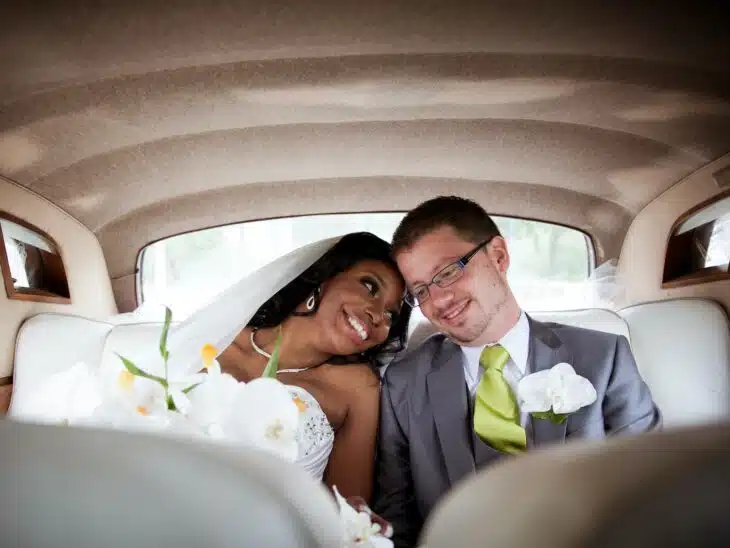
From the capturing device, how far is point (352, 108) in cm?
96

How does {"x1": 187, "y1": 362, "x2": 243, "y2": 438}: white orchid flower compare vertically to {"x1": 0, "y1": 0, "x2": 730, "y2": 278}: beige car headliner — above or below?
below

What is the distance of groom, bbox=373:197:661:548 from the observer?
3.27 ft

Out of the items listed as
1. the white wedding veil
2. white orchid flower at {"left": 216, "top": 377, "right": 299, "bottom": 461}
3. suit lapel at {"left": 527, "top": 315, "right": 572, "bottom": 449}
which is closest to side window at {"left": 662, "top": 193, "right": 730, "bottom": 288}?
suit lapel at {"left": 527, "top": 315, "right": 572, "bottom": 449}

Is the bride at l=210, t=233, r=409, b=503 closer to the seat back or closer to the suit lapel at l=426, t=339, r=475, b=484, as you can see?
the suit lapel at l=426, t=339, r=475, b=484

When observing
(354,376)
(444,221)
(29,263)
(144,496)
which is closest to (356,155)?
(444,221)

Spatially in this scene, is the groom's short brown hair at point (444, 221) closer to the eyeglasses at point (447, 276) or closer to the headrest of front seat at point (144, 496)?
the eyeglasses at point (447, 276)

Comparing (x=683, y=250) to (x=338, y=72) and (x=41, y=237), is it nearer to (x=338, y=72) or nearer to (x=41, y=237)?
(x=338, y=72)

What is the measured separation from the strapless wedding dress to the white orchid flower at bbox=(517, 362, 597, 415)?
1.25 ft

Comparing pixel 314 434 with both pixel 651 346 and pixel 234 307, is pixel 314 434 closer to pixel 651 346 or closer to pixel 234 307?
pixel 234 307

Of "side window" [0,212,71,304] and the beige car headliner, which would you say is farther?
"side window" [0,212,71,304]

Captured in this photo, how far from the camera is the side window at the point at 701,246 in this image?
98 centimetres

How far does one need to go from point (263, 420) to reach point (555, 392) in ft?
1.57

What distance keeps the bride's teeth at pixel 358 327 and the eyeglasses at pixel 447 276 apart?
126mm

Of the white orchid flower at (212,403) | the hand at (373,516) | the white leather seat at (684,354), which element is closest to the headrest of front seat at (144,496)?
the white orchid flower at (212,403)
